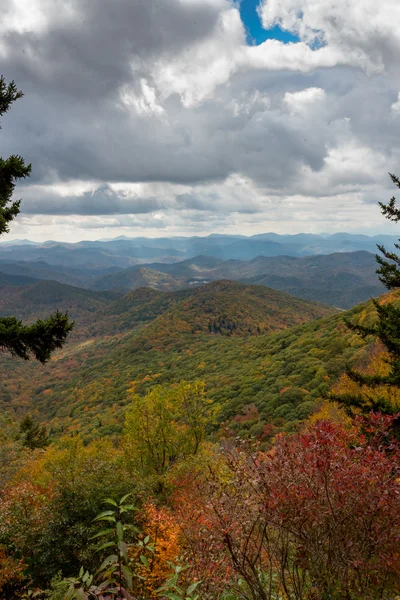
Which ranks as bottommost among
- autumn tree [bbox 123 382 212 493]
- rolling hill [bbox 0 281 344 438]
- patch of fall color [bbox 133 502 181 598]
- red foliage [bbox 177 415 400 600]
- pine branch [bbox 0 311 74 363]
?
rolling hill [bbox 0 281 344 438]

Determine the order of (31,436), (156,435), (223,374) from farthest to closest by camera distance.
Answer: (223,374) → (31,436) → (156,435)

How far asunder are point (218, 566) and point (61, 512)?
14.4 m

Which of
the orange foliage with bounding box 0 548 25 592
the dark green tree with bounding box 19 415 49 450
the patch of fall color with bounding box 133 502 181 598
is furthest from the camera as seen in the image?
the dark green tree with bounding box 19 415 49 450

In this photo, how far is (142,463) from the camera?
27.9m

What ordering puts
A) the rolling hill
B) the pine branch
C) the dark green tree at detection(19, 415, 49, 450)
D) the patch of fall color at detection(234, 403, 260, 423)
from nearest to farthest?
1. the pine branch
2. the patch of fall color at detection(234, 403, 260, 423)
3. the dark green tree at detection(19, 415, 49, 450)
4. the rolling hill

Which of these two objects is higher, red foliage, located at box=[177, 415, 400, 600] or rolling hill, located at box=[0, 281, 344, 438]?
red foliage, located at box=[177, 415, 400, 600]

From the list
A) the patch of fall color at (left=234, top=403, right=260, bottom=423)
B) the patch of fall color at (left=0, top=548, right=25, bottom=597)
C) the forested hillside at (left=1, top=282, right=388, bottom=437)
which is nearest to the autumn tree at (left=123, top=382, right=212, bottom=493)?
the forested hillside at (left=1, top=282, right=388, bottom=437)

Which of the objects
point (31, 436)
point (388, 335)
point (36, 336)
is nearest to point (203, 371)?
point (31, 436)

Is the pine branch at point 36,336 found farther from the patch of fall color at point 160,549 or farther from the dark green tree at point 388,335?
the dark green tree at point 388,335

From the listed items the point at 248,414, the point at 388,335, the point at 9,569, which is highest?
the point at 388,335

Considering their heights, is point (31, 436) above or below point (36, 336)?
below

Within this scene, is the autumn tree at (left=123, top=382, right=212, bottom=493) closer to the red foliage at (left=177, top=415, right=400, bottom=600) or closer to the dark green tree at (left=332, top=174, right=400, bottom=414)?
the dark green tree at (left=332, top=174, right=400, bottom=414)

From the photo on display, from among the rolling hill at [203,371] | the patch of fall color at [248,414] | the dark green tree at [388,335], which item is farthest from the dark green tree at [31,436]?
the dark green tree at [388,335]

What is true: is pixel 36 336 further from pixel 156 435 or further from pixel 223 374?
pixel 223 374
